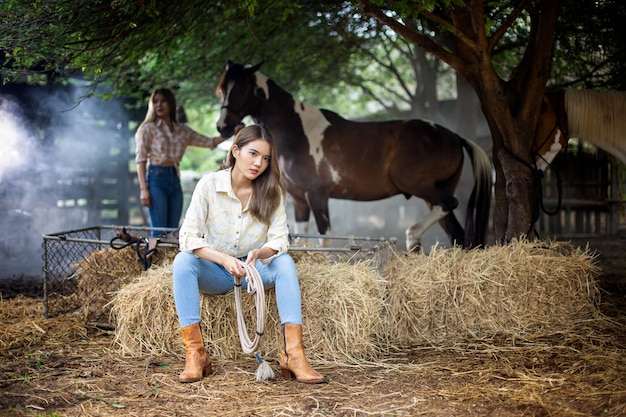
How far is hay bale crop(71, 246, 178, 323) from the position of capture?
431 centimetres

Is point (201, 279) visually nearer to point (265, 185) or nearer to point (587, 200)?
point (265, 185)

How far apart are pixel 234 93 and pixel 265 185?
110 inches

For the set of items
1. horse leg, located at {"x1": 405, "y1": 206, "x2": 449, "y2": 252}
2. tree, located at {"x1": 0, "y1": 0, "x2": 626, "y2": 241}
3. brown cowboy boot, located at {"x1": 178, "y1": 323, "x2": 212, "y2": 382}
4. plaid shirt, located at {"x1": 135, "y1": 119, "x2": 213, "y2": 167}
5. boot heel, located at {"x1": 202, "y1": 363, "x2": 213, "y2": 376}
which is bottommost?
boot heel, located at {"x1": 202, "y1": 363, "x2": 213, "y2": 376}

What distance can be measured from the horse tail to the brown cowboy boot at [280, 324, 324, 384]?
315 centimetres

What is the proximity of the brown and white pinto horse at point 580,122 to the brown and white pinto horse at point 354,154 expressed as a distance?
67 centimetres

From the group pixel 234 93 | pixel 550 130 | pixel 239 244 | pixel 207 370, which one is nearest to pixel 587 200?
pixel 550 130

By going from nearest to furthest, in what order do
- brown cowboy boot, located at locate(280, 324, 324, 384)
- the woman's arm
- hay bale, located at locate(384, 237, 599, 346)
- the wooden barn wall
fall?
brown cowboy boot, located at locate(280, 324, 324, 384), hay bale, located at locate(384, 237, 599, 346), the woman's arm, the wooden barn wall

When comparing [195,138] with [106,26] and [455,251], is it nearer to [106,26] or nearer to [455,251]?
[106,26]

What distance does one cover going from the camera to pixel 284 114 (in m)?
6.02

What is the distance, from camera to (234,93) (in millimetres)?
5844

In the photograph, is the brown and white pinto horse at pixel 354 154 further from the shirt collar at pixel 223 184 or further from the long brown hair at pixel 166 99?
the shirt collar at pixel 223 184

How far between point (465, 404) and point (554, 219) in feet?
25.5

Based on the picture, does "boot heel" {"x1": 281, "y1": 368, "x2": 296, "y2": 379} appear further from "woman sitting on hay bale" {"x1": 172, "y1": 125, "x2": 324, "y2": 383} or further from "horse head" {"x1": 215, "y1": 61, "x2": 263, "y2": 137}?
"horse head" {"x1": 215, "y1": 61, "x2": 263, "y2": 137}

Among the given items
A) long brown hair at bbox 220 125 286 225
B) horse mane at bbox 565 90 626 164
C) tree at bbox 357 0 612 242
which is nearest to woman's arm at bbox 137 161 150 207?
A: long brown hair at bbox 220 125 286 225
